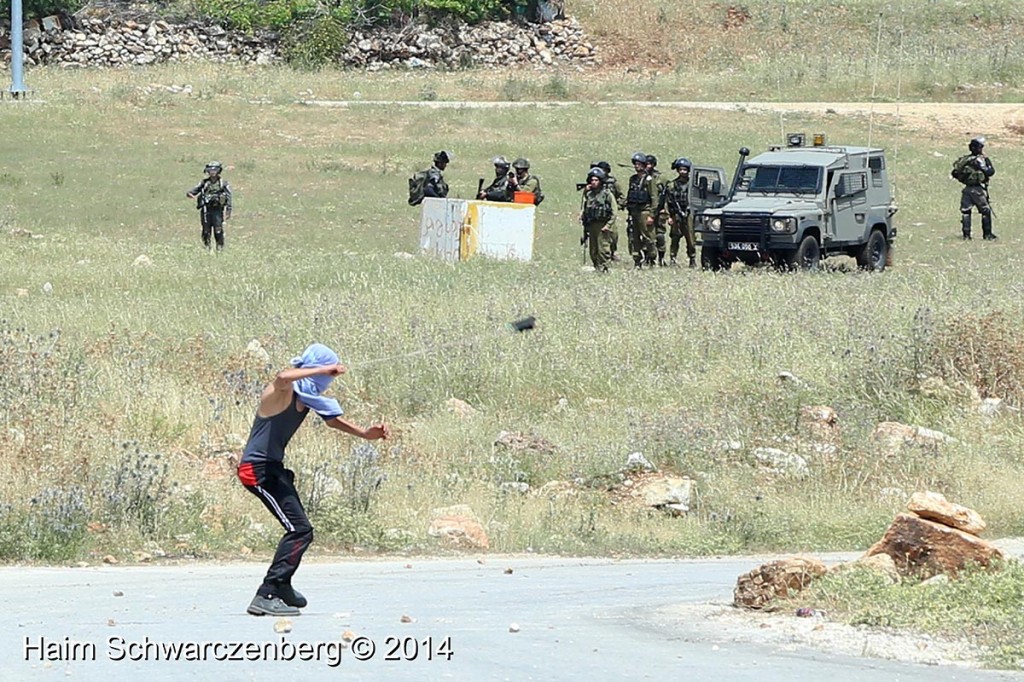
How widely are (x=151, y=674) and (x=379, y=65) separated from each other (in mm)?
50566

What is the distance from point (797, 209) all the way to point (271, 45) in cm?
3448

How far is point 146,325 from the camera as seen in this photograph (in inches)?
718

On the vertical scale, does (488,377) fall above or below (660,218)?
below

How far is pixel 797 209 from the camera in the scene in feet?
81.3

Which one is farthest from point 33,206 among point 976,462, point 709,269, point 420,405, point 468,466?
point 976,462

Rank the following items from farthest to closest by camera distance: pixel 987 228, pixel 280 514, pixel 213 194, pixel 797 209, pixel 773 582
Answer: pixel 987 228
pixel 213 194
pixel 797 209
pixel 773 582
pixel 280 514

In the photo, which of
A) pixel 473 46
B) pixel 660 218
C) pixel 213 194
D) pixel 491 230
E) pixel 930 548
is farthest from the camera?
pixel 473 46

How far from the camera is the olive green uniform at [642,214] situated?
2517cm

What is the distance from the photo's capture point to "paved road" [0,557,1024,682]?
7273mm

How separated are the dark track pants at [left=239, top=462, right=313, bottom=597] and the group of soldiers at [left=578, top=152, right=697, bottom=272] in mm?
15942

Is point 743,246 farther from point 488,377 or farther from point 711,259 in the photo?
point 488,377

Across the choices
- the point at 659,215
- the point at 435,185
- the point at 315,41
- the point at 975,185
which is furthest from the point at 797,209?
the point at 315,41

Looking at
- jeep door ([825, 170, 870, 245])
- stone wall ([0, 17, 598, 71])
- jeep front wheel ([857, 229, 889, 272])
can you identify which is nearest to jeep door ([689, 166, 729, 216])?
jeep door ([825, 170, 870, 245])

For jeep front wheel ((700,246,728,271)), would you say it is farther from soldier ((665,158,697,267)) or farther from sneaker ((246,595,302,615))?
sneaker ((246,595,302,615))
